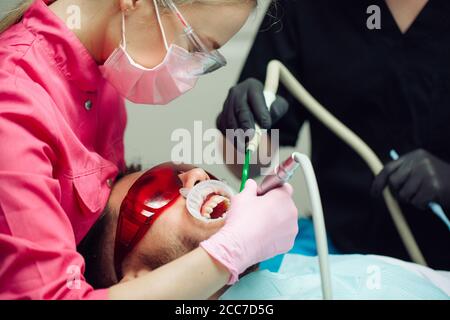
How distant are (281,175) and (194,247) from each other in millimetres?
225

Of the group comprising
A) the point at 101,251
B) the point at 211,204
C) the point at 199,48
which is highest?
the point at 199,48

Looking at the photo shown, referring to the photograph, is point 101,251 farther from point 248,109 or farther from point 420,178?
point 420,178

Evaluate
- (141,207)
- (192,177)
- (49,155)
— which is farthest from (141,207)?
(49,155)

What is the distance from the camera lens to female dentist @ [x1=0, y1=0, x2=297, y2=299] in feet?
2.53

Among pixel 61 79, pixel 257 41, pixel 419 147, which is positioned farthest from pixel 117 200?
pixel 419 147

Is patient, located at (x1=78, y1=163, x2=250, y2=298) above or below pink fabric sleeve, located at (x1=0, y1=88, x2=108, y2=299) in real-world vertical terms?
below

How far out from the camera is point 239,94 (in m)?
1.25

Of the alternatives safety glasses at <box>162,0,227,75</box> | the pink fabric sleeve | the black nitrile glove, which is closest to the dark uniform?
the black nitrile glove

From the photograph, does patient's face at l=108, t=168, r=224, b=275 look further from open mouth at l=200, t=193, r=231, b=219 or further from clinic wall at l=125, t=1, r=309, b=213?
clinic wall at l=125, t=1, r=309, b=213

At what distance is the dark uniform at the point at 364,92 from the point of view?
1.29 meters

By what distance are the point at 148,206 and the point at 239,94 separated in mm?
370

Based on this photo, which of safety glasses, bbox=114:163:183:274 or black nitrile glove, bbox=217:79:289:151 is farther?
black nitrile glove, bbox=217:79:289:151

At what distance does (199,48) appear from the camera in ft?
3.35

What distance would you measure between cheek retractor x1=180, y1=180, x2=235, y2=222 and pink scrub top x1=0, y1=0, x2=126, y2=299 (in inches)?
6.5
